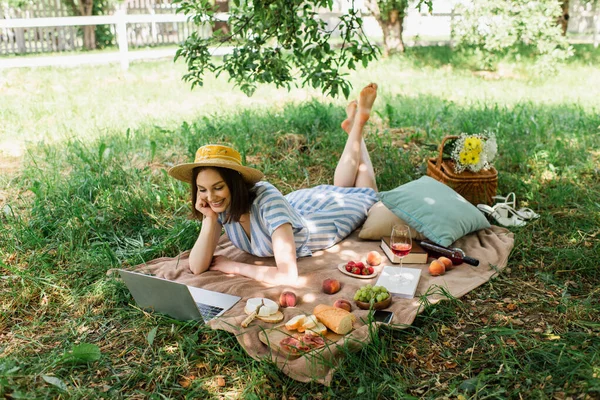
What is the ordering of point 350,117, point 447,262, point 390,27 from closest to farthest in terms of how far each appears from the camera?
point 447,262 → point 350,117 → point 390,27

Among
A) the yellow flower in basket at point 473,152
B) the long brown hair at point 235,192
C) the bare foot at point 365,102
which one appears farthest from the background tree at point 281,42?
the long brown hair at point 235,192

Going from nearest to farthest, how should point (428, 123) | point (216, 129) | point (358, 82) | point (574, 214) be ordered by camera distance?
point (574, 214) → point (216, 129) → point (428, 123) → point (358, 82)

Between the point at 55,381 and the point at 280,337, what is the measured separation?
1.14 metres

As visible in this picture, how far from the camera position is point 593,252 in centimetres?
387

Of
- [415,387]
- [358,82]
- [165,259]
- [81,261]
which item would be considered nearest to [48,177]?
[81,261]

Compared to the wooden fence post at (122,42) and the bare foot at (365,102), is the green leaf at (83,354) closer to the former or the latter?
the bare foot at (365,102)

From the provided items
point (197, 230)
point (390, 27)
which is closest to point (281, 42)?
point (197, 230)

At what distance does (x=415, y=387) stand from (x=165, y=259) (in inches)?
83.0

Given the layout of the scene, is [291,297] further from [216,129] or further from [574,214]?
[216,129]

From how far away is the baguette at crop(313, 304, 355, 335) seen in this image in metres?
2.95

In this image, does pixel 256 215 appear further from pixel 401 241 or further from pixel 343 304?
pixel 401 241

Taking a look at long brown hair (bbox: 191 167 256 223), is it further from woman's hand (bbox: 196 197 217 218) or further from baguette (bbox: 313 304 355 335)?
baguette (bbox: 313 304 355 335)

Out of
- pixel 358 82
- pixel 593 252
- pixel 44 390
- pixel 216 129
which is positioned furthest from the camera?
pixel 358 82

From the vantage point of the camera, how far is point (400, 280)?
140 inches
